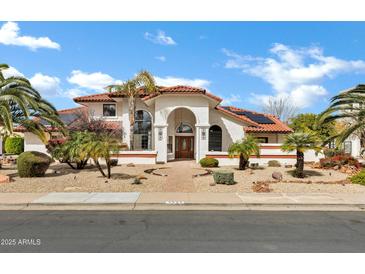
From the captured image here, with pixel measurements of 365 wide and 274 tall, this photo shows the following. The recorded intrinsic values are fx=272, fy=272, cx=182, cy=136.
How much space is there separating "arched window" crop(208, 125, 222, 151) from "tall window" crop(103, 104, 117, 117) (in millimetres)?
10031

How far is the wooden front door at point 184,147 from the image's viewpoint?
27.0 m

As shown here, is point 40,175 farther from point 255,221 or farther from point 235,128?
point 235,128

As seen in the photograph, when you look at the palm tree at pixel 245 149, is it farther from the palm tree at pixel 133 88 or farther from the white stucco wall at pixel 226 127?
the palm tree at pixel 133 88

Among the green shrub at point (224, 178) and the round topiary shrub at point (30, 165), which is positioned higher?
the round topiary shrub at point (30, 165)

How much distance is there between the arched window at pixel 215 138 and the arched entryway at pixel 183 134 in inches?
67.5

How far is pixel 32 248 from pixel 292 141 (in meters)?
14.4

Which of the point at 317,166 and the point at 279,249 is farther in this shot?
the point at 317,166

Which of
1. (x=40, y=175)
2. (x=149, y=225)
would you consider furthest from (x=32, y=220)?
(x=40, y=175)

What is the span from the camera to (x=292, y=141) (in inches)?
640

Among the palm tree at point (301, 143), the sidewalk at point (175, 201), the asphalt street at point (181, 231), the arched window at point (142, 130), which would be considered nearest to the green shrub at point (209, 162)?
the palm tree at point (301, 143)

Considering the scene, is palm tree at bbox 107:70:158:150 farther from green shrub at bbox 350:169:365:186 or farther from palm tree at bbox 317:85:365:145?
green shrub at bbox 350:169:365:186

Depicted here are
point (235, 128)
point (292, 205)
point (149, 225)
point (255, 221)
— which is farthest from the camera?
point (235, 128)

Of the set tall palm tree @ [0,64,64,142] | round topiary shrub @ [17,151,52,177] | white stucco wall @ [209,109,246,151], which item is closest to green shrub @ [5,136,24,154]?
tall palm tree @ [0,64,64,142]

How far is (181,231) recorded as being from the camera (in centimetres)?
728
